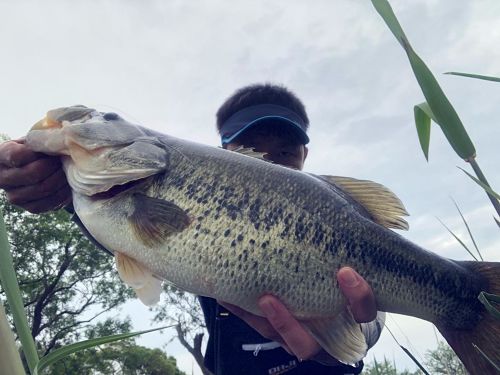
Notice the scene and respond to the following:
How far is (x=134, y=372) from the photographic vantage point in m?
25.5

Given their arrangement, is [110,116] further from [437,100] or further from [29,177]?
[437,100]

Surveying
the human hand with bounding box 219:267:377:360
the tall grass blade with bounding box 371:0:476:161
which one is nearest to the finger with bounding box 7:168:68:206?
the human hand with bounding box 219:267:377:360

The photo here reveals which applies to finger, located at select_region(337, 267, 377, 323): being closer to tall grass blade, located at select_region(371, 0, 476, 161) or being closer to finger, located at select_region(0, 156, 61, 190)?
tall grass blade, located at select_region(371, 0, 476, 161)

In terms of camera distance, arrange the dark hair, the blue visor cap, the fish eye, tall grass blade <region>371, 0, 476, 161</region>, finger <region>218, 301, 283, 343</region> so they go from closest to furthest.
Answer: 1. tall grass blade <region>371, 0, 476, 161</region>
2. finger <region>218, 301, 283, 343</region>
3. the fish eye
4. the blue visor cap
5. the dark hair

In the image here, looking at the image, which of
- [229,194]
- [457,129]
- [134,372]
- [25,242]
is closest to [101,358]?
[134,372]

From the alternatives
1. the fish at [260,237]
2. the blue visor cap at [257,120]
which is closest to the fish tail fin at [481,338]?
the fish at [260,237]

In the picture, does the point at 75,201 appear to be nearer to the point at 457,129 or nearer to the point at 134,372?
the point at 457,129

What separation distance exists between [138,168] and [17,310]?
171 cm

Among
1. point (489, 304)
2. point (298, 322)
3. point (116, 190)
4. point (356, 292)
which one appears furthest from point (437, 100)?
point (116, 190)

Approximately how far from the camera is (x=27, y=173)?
2594mm

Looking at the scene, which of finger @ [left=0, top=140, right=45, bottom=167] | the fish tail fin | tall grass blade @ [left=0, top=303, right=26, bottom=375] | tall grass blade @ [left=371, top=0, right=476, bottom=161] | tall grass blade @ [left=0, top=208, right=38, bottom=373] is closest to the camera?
tall grass blade @ [left=0, top=303, right=26, bottom=375]

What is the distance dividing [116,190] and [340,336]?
1.45 metres

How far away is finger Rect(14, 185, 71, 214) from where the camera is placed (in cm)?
277

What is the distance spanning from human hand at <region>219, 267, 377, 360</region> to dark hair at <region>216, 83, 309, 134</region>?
273 cm
